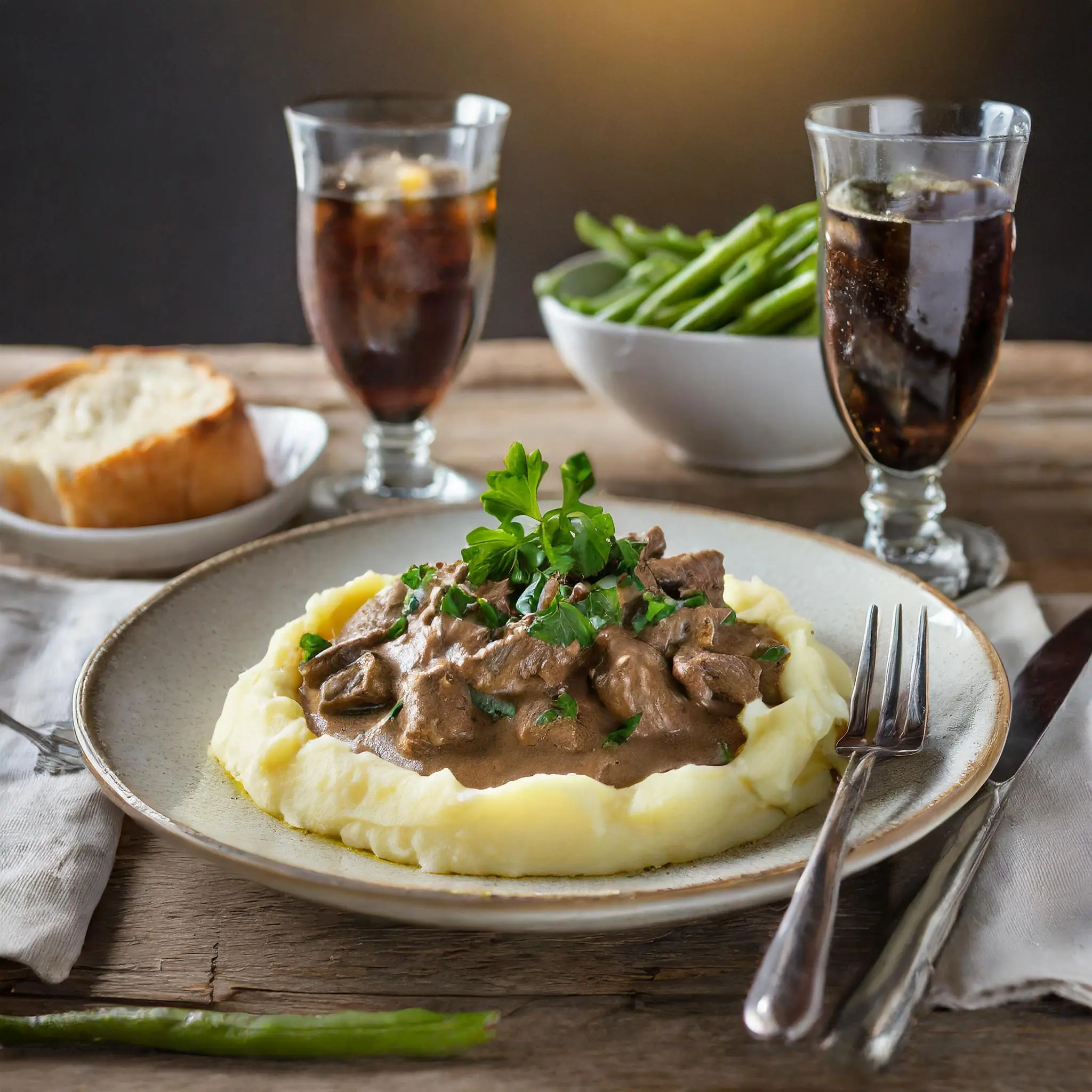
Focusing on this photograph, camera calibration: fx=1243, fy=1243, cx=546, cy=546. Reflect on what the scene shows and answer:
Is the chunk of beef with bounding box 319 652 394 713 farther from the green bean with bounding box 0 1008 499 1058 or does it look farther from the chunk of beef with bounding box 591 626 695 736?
the green bean with bounding box 0 1008 499 1058

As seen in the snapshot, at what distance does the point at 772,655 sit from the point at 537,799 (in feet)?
2.52

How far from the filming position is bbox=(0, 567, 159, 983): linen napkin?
2273 millimetres

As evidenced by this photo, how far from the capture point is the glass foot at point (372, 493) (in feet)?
14.5

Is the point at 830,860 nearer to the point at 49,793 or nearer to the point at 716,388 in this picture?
the point at 49,793

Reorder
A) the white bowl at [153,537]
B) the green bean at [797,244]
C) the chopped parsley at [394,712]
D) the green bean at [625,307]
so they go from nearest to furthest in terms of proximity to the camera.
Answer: the chopped parsley at [394,712], the white bowl at [153,537], the green bean at [797,244], the green bean at [625,307]

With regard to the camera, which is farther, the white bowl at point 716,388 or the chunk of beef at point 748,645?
the white bowl at point 716,388

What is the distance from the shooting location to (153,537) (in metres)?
3.85

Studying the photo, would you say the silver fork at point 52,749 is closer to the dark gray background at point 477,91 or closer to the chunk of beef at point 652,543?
the chunk of beef at point 652,543

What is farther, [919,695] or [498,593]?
[498,593]

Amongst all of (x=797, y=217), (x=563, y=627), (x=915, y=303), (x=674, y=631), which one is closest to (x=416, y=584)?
(x=563, y=627)

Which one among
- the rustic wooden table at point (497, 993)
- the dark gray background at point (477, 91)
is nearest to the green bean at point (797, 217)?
the rustic wooden table at point (497, 993)

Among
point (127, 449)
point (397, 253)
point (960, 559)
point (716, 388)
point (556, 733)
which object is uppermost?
point (397, 253)

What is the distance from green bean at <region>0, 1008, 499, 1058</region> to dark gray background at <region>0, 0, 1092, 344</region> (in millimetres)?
8326

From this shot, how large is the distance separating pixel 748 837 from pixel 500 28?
8.23 meters
